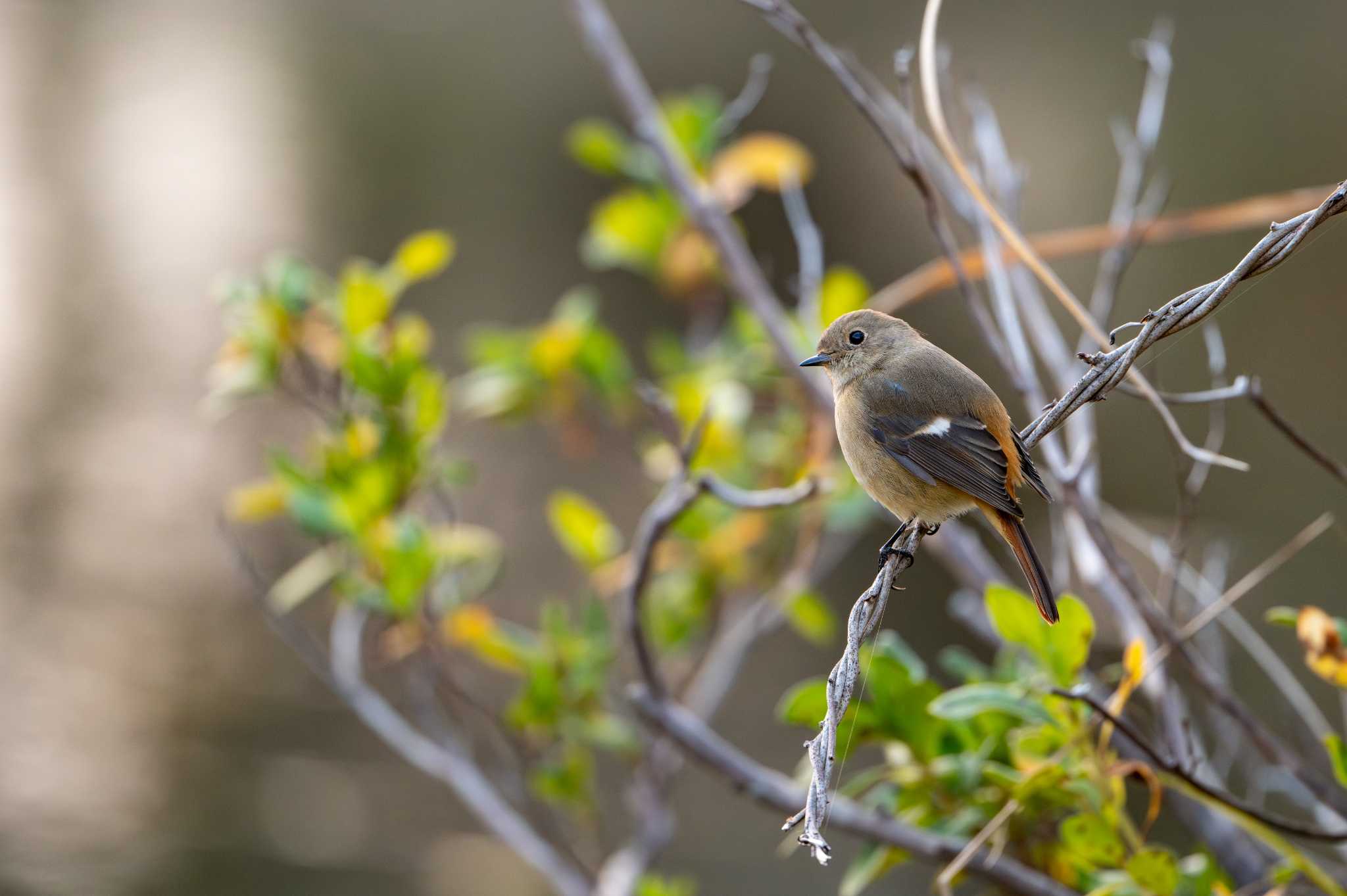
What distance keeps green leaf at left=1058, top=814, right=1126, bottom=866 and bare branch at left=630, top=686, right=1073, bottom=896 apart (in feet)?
0.18

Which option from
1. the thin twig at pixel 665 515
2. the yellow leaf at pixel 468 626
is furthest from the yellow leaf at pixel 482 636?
the thin twig at pixel 665 515

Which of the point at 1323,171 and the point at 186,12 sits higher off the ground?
the point at 186,12

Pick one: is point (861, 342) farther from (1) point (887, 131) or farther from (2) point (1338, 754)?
(2) point (1338, 754)

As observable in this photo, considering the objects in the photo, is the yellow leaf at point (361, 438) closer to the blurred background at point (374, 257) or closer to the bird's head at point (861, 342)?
the bird's head at point (861, 342)

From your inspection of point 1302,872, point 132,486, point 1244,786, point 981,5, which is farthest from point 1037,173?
point 132,486

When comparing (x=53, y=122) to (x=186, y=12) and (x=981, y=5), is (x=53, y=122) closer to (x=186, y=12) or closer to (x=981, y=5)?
(x=186, y=12)

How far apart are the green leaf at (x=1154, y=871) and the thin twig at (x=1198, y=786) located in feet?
0.23

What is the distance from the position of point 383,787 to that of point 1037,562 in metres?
2.53

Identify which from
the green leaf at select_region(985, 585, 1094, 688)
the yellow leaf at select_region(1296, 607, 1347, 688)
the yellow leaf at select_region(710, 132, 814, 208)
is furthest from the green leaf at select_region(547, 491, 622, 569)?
the yellow leaf at select_region(1296, 607, 1347, 688)

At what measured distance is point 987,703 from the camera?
1188mm

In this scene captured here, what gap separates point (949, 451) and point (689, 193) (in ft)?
2.32

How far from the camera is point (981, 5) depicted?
3.36 metres

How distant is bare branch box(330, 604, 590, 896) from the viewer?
192 cm

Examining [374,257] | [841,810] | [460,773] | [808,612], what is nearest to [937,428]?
[841,810]
